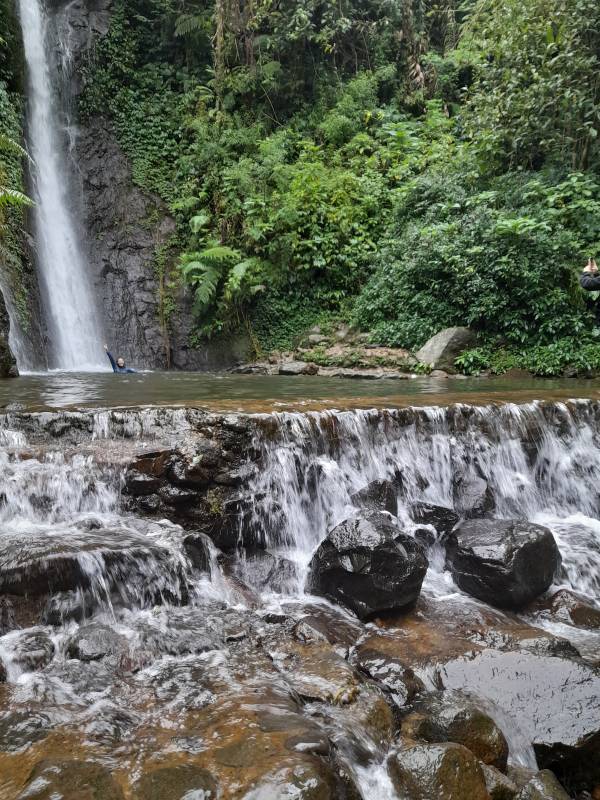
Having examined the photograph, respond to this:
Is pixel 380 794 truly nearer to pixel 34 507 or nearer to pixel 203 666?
pixel 203 666

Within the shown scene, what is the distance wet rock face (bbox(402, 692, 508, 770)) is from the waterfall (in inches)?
501

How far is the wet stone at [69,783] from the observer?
2.25 metres

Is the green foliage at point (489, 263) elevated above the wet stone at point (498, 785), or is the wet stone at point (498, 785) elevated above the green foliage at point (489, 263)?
the green foliage at point (489, 263)

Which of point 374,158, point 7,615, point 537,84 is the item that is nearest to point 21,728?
point 7,615

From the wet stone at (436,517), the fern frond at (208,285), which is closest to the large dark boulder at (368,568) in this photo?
the wet stone at (436,517)

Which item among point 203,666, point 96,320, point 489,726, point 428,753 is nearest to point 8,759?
point 203,666

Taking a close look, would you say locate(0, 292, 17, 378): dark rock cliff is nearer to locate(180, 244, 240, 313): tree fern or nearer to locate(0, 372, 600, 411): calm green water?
Result: locate(0, 372, 600, 411): calm green water

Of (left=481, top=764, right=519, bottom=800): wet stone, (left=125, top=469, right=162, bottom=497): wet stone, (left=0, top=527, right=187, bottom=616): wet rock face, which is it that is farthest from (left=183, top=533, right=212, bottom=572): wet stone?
(left=481, top=764, right=519, bottom=800): wet stone

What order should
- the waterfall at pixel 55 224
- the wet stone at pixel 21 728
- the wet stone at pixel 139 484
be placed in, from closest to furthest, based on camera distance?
1. the wet stone at pixel 21 728
2. the wet stone at pixel 139 484
3. the waterfall at pixel 55 224

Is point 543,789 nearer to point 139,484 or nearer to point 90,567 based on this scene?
point 90,567

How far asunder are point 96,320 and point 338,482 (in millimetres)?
11630

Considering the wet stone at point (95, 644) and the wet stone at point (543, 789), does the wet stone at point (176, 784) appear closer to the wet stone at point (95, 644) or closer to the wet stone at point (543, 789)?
the wet stone at point (95, 644)

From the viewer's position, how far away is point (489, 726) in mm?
3004

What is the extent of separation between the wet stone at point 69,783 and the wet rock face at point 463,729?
1.63 meters
